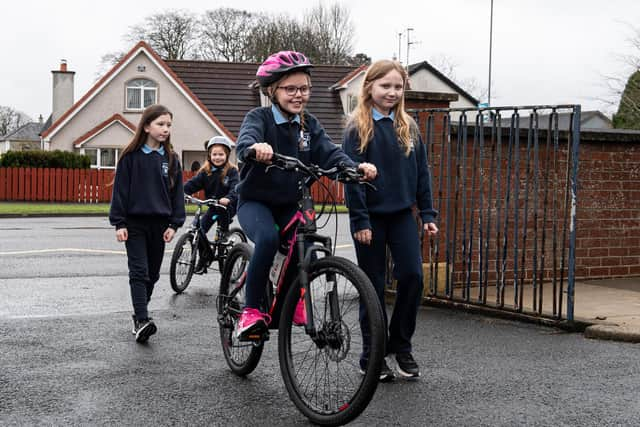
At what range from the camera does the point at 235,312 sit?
5.57 metres

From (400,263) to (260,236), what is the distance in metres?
0.93

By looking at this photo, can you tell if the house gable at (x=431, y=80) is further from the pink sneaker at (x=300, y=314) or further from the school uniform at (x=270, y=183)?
the pink sneaker at (x=300, y=314)

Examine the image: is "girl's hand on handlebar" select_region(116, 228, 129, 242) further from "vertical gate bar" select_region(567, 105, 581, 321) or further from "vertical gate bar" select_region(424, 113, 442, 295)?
"vertical gate bar" select_region(567, 105, 581, 321)

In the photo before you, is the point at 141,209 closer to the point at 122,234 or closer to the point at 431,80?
the point at 122,234

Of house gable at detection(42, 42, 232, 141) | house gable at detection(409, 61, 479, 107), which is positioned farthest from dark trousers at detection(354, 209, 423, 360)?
house gable at detection(409, 61, 479, 107)

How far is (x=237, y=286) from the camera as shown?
18.2 feet

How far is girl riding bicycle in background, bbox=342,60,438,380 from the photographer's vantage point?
5379 millimetres

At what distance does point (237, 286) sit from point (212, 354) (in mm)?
854

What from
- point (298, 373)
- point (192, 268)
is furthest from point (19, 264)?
point (298, 373)

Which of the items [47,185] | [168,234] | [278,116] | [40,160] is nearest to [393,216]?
[278,116]

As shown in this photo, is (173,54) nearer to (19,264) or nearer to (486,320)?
Answer: (19,264)

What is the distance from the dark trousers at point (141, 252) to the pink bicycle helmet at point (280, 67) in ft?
6.80

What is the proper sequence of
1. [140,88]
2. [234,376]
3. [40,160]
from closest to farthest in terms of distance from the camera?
1. [234,376]
2. [40,160]
3. [140,88]

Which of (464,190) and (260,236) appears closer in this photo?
(260,236)
